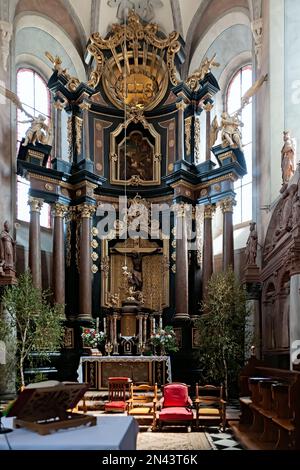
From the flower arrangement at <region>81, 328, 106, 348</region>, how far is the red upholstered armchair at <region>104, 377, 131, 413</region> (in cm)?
427

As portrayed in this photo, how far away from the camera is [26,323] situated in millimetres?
14461

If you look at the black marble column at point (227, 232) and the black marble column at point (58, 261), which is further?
the black marble column at point (58, 261)

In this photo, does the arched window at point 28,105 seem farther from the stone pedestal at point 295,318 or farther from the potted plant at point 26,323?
the stone pedestal at point 295,318

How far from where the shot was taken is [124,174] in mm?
19141

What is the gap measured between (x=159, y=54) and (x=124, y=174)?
3929 millimetres

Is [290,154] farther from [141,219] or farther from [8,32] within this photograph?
[8,32]

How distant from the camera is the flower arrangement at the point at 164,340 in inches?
642

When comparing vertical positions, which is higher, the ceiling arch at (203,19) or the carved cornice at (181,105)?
the ceiling arch at (203,19)

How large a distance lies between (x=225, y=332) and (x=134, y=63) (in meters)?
9.37

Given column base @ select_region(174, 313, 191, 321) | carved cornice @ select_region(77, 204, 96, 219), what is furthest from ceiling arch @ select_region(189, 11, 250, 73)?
column base @ select_region(174, 313, 191, 321)

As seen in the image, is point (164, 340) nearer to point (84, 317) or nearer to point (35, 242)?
point (84, 317)

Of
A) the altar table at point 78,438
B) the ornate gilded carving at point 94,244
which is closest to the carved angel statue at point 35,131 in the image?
the ornate gilded carving at point 94,244

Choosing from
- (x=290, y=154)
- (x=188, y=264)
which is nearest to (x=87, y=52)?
(x=188, y=264)

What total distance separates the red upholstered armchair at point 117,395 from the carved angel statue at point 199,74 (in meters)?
9.86
